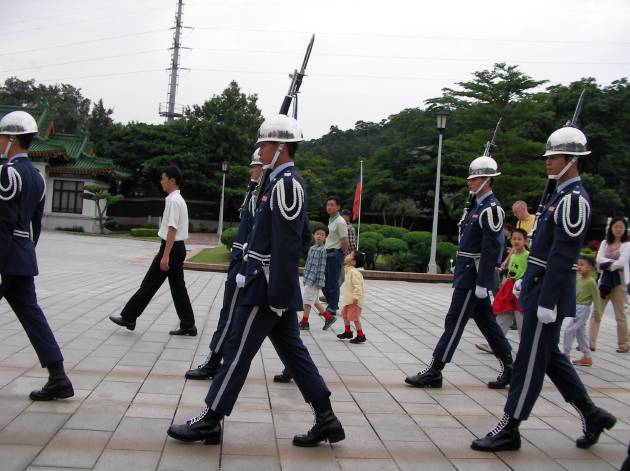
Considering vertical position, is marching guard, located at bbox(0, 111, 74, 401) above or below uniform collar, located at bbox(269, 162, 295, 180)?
below

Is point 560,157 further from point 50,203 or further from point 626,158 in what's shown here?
point 50,203

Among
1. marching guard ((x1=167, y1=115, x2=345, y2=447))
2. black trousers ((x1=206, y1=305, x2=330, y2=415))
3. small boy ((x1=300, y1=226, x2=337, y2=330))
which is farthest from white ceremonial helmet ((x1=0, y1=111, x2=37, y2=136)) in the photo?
small boy ((x1=300, y1=226, x2=337, y2=330))

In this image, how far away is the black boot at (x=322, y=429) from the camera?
11.7 feet

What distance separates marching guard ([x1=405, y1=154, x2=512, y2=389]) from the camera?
493 centimetres

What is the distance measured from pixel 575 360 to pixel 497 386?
182 centimetres

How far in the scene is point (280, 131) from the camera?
12.2ft

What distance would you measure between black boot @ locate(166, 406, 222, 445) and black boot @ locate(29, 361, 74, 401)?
1.01 metres

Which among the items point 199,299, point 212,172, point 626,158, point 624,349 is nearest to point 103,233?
point 212,172

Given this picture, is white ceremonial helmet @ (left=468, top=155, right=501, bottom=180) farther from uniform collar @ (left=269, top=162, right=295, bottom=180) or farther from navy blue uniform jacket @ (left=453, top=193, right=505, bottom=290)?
uniform collar @ (left=269, top=162, right=295, bottom=180)

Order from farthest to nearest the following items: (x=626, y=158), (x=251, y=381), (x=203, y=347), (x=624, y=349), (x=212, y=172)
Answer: (x=212, y=172)
(x=626, y=158)
(x=624, y=349)
(x=203, y=347)
(x=251, y=381)

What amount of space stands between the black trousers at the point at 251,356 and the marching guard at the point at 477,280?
1.70m

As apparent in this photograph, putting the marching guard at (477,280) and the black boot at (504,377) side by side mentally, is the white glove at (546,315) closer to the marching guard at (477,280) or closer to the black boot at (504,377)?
the marching guard at (477,280)

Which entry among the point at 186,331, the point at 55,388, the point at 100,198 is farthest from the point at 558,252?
the point at 100,198

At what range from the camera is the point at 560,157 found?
3.95 metres
